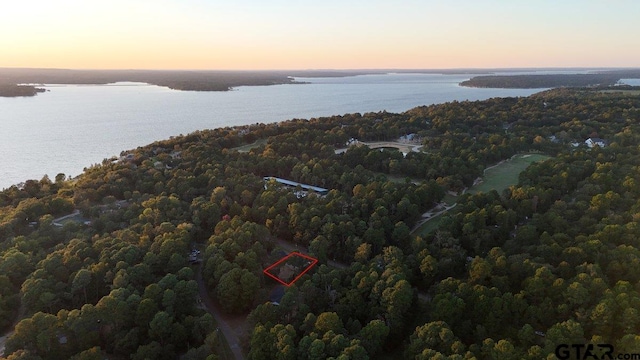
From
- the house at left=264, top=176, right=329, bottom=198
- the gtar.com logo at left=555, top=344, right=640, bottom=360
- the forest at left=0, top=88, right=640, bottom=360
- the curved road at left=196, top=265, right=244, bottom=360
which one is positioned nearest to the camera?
the gtar.com logo at left=555, top=344, right=640, bottom=360

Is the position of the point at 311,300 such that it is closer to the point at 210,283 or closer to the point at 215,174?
the point at 210,283

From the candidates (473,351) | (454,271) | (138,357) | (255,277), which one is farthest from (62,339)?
(454,271)

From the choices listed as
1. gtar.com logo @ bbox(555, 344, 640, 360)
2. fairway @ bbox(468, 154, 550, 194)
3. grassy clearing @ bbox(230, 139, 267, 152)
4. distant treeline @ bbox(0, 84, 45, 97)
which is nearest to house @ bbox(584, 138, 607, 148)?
fairway @ bbox(468, 154, 550, 194)

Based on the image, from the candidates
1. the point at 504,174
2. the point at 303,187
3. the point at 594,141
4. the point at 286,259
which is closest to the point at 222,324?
the point at 286,259

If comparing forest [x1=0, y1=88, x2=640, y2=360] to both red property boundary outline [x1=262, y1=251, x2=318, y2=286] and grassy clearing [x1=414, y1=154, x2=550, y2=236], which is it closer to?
red property boundary outline [x1=262, y1=251, x2=318, y2=286]

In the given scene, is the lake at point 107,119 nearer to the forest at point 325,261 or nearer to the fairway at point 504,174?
the forest at point 325,261

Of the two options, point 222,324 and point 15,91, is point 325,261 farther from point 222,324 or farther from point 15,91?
point 15,91
